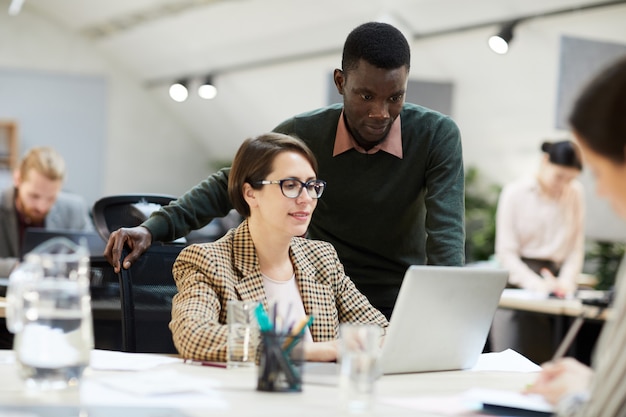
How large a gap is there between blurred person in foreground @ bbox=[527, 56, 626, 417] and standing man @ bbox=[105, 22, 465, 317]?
1.23m

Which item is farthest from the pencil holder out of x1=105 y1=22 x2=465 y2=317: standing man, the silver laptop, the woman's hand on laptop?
x1=105 y1=22 x2=465 y2=317: standing man

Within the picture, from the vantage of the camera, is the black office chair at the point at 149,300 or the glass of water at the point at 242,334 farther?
the black office chair at the point at 149,300

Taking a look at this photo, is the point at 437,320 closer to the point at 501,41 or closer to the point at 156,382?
the point at 156,382

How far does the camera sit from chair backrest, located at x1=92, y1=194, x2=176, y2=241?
2.95 m

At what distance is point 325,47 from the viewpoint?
983 centimetres

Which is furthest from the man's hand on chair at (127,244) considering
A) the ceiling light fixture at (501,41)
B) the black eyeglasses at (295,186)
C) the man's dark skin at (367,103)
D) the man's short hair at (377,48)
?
the ceiling light fixture at (501,41)

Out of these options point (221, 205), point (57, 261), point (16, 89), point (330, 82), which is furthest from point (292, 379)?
point (16, 89)

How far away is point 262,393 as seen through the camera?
1.69 meters

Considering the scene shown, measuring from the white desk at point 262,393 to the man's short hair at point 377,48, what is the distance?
3.10 feet

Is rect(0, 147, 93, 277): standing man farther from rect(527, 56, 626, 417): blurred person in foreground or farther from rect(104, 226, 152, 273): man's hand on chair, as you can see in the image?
rect(527, 56, 626, 417): blurred person in foreground

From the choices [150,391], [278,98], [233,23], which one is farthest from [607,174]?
[278,98]

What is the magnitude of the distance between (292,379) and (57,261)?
47 cm

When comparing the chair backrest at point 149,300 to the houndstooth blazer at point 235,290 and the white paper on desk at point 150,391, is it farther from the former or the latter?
the white paper on desk at point 150,391

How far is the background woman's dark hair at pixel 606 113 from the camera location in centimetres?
139
